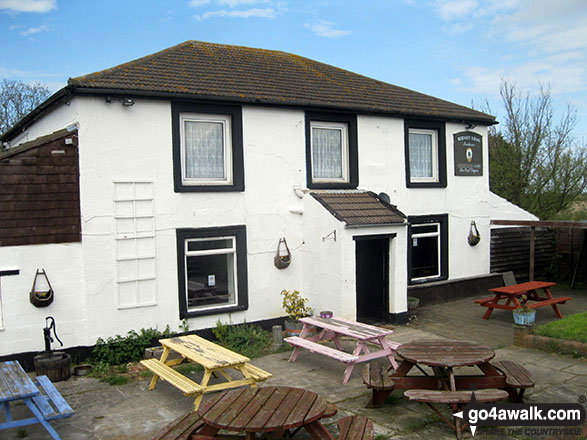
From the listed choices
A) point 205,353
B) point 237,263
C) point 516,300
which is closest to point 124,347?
point 205,353

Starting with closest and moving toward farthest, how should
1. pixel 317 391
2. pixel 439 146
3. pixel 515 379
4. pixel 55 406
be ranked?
pixel 55 406 → pixel 515 379 → pixel 317 391 → pixel 439 146

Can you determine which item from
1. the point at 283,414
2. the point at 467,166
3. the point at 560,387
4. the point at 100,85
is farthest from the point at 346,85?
the point at 283,414

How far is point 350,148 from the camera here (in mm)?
11578

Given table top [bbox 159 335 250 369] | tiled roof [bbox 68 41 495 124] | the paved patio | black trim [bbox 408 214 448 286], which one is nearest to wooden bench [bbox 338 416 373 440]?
the paved patio

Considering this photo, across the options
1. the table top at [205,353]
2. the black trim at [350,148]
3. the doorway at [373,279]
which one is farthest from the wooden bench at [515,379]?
the black trim at [350,148]

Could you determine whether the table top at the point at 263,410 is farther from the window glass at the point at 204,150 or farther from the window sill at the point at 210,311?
the window glass at the point at 204,150

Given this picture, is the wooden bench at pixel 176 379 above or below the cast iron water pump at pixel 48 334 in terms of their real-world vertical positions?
below

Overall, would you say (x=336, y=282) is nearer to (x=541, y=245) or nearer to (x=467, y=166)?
(x=467, y=166)

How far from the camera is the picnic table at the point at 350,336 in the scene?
24.0 ft

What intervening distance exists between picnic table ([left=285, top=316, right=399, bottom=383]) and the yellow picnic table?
4.00 feet

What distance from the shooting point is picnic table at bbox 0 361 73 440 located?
5324 mm

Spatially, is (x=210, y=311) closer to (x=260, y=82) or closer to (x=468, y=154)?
(x=260, y=82)

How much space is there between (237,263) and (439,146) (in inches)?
253

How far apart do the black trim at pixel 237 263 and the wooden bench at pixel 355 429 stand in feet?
16.6
